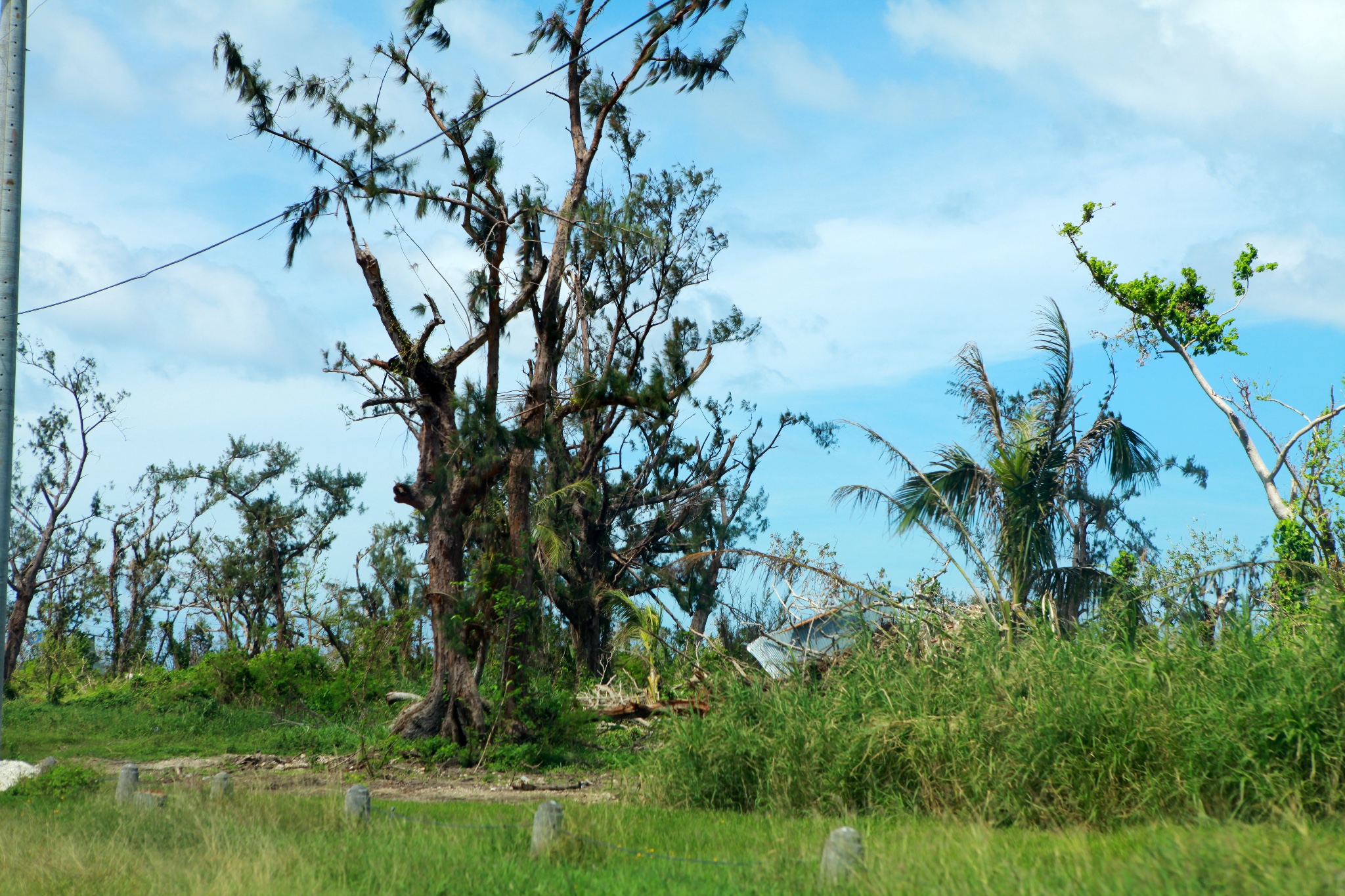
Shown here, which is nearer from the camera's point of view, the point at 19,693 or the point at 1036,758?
the point at 1036,758

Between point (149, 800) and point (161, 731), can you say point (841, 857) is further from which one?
point (161, 731)

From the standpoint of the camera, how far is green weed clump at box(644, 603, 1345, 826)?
6785mm

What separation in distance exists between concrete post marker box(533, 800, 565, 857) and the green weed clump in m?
2.48

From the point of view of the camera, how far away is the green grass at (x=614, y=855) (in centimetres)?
485

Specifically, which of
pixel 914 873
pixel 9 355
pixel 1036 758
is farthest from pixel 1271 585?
pixel 9 355

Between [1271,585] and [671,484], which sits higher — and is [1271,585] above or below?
below

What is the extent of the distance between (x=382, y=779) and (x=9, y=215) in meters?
7.41

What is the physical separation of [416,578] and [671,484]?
851 cm

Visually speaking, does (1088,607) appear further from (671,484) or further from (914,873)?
(671,484)

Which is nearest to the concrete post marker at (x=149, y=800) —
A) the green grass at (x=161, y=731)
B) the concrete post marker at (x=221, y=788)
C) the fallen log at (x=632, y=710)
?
the concrete post marker at (x=221, y=788)

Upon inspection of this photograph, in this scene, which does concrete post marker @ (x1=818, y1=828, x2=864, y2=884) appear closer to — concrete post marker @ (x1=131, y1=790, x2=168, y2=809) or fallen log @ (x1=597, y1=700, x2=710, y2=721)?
concrete post marker @ (x1=131, y1=790, x2=168, y2=809)

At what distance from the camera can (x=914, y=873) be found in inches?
212

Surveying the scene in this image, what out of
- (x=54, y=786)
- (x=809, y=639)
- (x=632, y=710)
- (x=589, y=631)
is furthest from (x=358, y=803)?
(x=589, y=631)

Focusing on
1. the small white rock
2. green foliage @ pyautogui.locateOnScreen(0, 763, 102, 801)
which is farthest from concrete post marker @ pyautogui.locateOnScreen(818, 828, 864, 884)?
the small white rock
